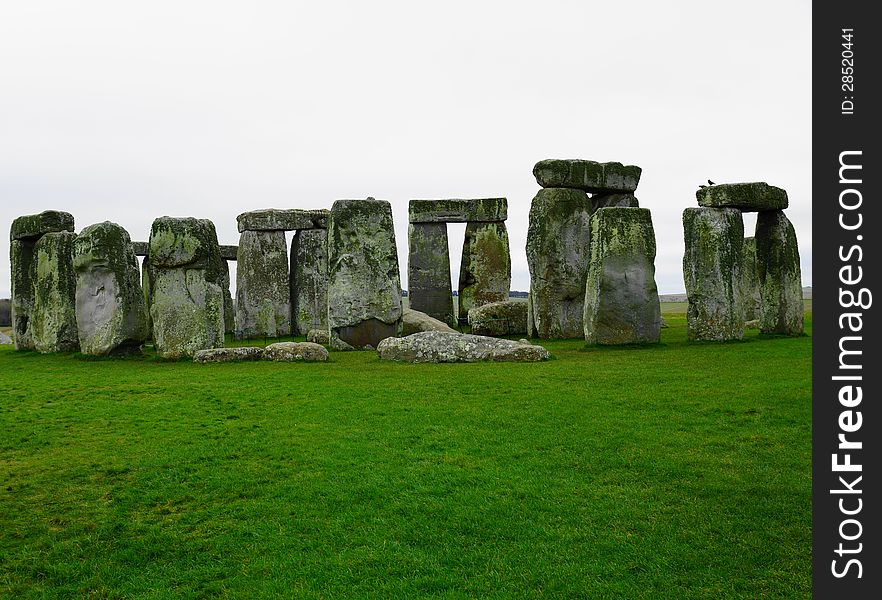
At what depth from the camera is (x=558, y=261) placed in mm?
15297

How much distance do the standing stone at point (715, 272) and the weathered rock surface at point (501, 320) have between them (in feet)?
13.9

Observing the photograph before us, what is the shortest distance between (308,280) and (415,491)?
15518 millimetres

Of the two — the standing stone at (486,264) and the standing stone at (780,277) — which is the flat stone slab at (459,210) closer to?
the standing stone at (486,264)

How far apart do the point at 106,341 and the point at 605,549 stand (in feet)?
35.8

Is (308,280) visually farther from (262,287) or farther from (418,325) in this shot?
(418,325)

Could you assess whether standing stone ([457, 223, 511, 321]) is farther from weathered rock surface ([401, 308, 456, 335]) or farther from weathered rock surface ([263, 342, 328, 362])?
weathered rock surface ([263, 342, 328, 362])

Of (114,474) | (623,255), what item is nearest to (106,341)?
(114,474)

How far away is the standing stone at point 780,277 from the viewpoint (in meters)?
14.2

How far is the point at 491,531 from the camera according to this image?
4324mm

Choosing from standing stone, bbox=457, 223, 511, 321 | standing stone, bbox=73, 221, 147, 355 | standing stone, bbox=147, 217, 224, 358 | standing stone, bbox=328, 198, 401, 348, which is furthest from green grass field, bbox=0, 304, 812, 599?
standing stone, bbox=457, 223, 511, 321

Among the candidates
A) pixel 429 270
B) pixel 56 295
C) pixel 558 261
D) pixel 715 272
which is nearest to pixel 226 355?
pixel 56 295
